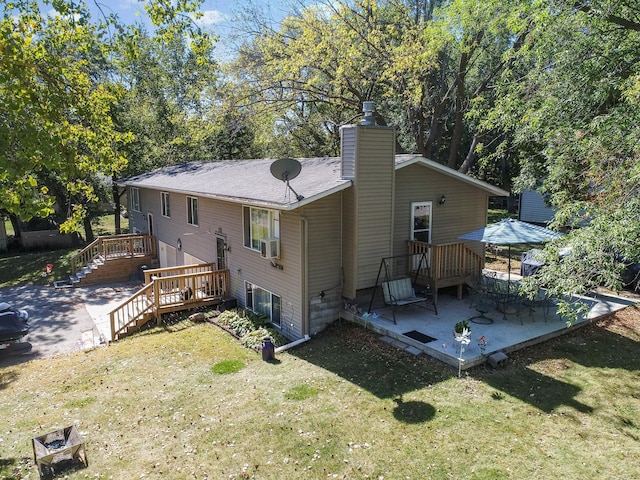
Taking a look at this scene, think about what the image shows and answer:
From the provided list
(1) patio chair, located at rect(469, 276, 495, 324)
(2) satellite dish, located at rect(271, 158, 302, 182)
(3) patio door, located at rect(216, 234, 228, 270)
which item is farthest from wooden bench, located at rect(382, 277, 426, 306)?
(3) patio door, located at rect(216, 234, 228, 270)

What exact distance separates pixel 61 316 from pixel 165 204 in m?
6.52

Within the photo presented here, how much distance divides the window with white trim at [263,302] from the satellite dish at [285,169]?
3.41m

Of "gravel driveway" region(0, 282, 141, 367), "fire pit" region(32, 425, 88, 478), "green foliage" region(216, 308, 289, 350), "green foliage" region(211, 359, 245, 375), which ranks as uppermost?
"fire pit" region(32, 425, 88, 478)

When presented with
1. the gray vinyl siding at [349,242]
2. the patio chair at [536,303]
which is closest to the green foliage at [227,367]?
the gray vinyl siding at [349,242]

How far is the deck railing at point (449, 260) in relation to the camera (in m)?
11.5

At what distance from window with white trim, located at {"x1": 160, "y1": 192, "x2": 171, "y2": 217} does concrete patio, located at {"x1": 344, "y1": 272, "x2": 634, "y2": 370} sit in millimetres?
11405

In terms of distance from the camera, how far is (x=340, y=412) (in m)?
7.51

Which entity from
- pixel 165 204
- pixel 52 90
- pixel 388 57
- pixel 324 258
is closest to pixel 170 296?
pixel 324 258

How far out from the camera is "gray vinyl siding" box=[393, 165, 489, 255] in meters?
12.3

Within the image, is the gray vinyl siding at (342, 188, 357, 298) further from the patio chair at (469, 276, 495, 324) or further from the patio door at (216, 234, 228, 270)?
the patio door at (216, 234, 228, 270)

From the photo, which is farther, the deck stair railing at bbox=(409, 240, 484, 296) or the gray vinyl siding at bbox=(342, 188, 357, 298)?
the deck stair railing at bbox=(409, 240, 484, 296)

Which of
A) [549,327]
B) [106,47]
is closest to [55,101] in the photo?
[106,47]

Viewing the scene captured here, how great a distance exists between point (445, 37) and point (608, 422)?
1507 centimetres

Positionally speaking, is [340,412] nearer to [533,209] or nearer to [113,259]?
[113,259]
